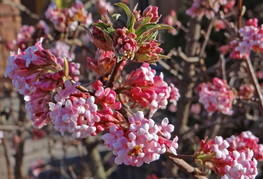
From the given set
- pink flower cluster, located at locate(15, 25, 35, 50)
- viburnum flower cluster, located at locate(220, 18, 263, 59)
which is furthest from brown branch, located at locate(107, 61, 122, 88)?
pink flower cluster, located at locate(15, 25, 35, 50)

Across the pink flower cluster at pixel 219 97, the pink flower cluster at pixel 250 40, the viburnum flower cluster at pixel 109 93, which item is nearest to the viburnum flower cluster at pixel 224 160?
the viburnum flower cluster at pixel 109 93

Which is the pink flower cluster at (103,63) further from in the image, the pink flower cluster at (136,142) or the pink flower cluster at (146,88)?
the pink flower cluster at (136,142)

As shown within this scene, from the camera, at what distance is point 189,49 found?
3.05 meters

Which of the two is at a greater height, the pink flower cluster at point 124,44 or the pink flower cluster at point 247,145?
the pink flower cluster at point 124,44

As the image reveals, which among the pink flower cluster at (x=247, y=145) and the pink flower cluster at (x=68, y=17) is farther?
the pink flower cluster at (x=68, y=17)

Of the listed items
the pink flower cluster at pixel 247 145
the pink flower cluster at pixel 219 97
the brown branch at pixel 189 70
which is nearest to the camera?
the pink flower cluster at pixel 247 145

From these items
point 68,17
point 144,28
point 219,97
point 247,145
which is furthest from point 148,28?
point 68,17

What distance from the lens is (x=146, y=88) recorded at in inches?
46.9

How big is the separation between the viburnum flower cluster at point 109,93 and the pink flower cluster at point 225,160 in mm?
132

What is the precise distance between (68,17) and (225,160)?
1661 millimetres

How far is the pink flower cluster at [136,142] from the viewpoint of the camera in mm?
1025

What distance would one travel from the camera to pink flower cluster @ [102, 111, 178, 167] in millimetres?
1025

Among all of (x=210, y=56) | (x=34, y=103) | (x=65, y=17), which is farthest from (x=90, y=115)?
(x=210, y=56)

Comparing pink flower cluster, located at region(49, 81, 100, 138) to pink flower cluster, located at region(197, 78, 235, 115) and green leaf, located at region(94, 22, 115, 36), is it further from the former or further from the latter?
pink flower cluster, located at region(197, 78, 235, 115)
